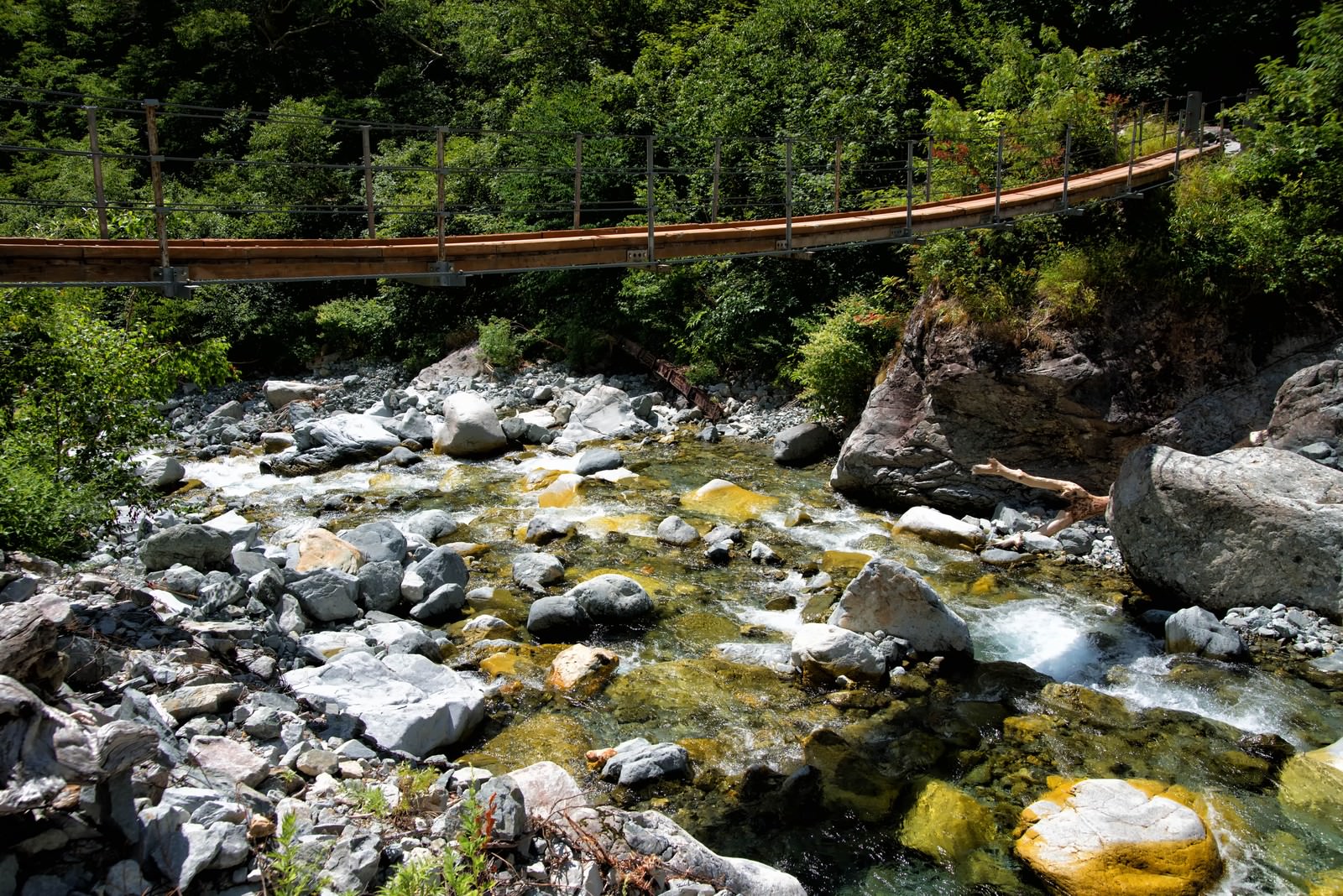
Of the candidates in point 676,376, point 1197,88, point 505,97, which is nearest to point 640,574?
point 676,376

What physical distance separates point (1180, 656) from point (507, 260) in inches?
254

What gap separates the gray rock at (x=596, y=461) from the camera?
13219mm

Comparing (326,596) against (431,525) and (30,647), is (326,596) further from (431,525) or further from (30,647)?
(30,647)

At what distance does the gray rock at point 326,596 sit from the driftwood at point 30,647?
3476mm

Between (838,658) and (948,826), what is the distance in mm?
1841

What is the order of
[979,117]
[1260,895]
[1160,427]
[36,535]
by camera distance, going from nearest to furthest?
[1260,895]
[36,535]
[1160,427]
[979,117]

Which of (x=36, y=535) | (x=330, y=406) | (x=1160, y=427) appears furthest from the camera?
(x=330, y=406)

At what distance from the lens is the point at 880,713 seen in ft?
23.8

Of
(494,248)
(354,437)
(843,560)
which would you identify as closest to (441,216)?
(494,248)

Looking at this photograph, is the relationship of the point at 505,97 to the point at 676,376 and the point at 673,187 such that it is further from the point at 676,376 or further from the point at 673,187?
the point at 676,376

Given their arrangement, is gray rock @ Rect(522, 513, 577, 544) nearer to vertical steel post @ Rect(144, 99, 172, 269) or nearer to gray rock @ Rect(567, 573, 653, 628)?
gray rock @ Rect(567, 573, 653, 628)

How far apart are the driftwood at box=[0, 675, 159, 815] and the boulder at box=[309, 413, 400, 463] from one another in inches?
404

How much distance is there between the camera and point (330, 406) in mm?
17766

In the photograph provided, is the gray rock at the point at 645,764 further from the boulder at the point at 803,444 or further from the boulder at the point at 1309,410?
the boulder at the point at 803,444
